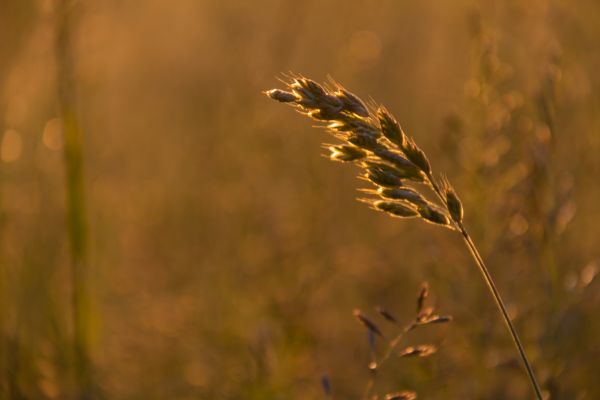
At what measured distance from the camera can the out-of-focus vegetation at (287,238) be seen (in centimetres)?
219

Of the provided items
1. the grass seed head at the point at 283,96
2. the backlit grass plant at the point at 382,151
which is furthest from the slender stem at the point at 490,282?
the grass seed head at the point at 283,96

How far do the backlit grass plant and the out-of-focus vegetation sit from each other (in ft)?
2.46

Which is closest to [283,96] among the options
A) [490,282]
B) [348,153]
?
[348,153]

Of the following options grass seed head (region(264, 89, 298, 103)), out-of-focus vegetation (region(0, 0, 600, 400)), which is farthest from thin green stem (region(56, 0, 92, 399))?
grass seed head (region(264, 89, 298, 103))

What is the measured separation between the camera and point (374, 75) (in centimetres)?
482

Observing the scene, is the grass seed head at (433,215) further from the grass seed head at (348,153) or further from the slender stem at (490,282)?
the grass seed head at (348,153)

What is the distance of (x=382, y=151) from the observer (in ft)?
3.91

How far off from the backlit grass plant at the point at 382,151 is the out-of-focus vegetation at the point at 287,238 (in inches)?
29.6

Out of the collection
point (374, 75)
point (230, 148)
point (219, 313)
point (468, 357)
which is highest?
point (374, 75)

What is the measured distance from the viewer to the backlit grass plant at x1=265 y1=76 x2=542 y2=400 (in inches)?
45.7

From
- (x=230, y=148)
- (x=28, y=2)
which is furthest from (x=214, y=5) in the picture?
(x=28, y=2)

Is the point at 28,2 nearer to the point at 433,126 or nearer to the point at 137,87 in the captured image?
the point at 433,126

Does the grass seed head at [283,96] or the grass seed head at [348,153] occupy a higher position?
the grass seed head at [283,96]

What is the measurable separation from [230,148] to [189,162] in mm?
1334
